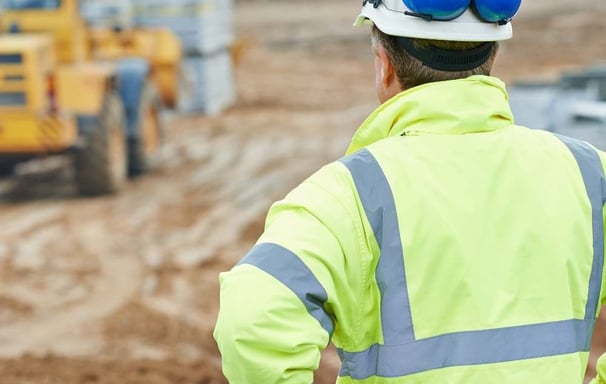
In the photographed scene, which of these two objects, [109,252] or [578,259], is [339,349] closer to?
[578,259]

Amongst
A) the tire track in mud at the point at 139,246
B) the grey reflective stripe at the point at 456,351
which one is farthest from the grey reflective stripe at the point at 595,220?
the tire track in mud at the point at 139,246

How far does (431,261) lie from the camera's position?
2.02m

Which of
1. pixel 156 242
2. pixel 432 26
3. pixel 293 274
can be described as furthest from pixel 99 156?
pixel 293 274

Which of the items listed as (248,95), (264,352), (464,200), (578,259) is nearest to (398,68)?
(464,200)

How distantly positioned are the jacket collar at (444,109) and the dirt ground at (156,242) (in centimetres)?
431

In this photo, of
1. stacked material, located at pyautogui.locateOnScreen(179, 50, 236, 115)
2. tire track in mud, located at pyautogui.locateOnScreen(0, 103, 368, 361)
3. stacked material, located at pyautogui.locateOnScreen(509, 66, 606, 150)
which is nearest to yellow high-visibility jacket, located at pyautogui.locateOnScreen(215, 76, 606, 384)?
tire track in mud, located at pyautogui.locateOnScreen(0, 103, 368, 361)

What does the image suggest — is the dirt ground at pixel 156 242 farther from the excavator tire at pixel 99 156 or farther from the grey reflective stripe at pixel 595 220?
the grey reflective stripe at pixel 595 220

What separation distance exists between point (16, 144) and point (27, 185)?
68.6 inches

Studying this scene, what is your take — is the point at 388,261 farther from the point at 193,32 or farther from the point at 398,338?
the point at 193,32

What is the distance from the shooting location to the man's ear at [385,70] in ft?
7.11

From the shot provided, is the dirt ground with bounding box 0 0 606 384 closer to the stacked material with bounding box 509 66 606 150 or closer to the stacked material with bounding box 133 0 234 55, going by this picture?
the stacked material with bounding box 133 0 234 55

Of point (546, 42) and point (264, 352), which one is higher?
point (264, 352)

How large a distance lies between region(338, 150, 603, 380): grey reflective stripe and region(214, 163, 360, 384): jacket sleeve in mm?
64

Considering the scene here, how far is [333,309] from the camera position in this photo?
1.95 m
